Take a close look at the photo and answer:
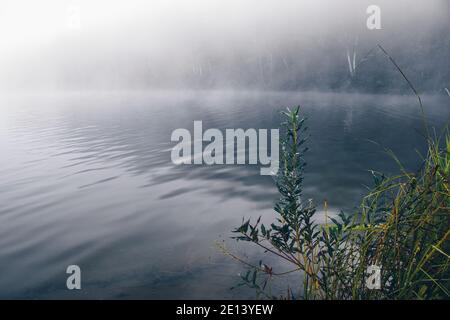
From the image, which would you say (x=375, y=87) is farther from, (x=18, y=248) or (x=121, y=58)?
(x=121, y=58)

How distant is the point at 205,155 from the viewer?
22.2m

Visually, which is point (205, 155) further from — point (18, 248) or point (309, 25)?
point (309, 25)

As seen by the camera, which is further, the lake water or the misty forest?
the lake water

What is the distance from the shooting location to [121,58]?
19138cm

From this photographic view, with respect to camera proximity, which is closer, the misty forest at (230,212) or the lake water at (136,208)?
the misty forest at (230,212)

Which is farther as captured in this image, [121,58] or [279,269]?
[121,58]

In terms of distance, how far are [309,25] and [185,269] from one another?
117m

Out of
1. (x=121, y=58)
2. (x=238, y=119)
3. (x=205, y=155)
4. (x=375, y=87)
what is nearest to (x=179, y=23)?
(x=121, y=58)
